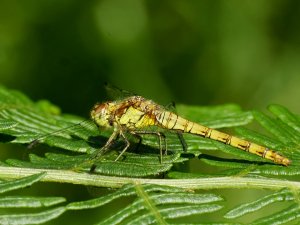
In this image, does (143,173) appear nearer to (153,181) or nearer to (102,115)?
(153,181)

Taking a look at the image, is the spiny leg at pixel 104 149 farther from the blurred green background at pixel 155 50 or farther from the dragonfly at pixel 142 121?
the blurred green background at pixel 155 50

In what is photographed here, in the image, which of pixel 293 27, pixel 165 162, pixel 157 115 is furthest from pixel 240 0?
pixel 165 162

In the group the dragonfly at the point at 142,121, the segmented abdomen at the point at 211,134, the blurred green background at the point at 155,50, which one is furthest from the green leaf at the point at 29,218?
the blurred green background at the point at 155,50

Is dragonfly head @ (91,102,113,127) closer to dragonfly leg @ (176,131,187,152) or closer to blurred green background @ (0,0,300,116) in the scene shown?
dragonfly leg @ (176,131,187,152)

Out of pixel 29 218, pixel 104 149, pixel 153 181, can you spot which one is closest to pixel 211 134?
pixel 104 149

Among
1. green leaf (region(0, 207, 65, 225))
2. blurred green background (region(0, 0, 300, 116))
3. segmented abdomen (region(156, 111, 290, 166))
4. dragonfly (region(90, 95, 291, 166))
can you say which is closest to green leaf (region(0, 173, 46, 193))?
green leaf (region(0, 207, 65, 225))

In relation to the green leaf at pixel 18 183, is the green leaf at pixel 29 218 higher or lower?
lower

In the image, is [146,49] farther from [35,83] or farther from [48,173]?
[48,173]
